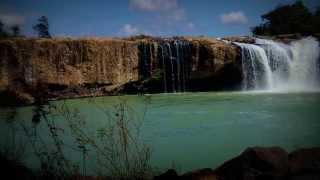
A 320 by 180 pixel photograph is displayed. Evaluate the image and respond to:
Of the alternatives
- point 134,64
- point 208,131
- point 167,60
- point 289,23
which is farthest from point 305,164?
point 134,64

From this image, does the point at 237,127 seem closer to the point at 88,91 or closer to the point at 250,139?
the point at 250,139

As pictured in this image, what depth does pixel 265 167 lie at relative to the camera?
111 inches

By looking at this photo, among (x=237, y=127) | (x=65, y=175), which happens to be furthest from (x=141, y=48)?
(x=65, y=175)

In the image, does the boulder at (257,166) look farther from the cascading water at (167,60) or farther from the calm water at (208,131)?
the cascading water at (167,60)

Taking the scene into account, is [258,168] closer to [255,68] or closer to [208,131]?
[208,131]

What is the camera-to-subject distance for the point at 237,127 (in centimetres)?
541

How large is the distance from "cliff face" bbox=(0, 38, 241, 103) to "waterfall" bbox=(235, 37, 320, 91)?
0.45m

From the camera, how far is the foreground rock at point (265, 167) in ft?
8.84

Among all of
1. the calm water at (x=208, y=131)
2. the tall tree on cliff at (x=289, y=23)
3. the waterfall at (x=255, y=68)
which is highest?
the tall tree on cliff at (x=289, y=23)

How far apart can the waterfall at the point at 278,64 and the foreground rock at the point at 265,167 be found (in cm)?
895

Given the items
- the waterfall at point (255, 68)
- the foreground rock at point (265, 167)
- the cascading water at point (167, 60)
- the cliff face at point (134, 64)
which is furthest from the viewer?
the cascading water at point (167, 60)

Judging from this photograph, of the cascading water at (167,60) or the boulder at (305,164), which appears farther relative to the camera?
the cascading water at (167,60)

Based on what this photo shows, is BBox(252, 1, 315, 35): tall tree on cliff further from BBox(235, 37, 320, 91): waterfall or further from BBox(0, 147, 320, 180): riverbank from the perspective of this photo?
BBox(0, 147, 320, 180): riverbank

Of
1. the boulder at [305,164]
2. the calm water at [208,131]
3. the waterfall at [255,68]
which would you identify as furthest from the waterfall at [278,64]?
the boulder at [305,164]
